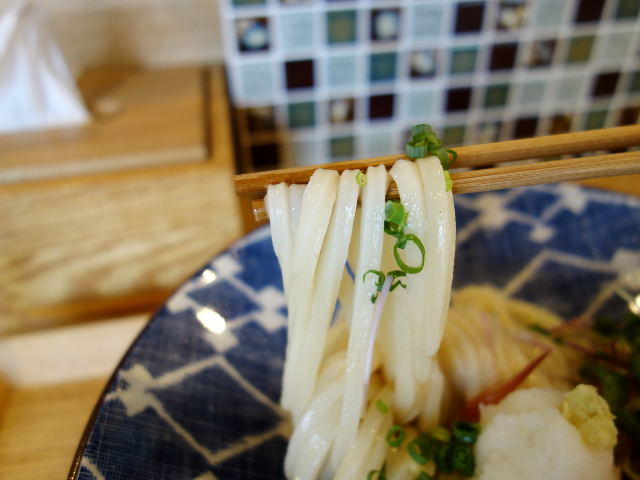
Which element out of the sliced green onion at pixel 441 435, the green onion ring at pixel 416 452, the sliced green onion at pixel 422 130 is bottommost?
the sliced green onion at pixel 441 435

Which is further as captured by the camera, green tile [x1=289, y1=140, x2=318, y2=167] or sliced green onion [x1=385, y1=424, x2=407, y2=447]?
green tile [x1=289, y1=140, x2=318, y2=167]

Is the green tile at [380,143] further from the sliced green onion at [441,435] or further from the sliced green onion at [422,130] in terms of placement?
the sliced green onion at [441,435]

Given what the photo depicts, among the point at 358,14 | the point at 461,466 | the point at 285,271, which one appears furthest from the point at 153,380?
the point at 358,14

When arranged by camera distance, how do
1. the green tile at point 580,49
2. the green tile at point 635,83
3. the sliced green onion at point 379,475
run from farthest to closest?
the green tile at point 635,83, the green tile at point 580,49, the sliced green onion at point 379,475

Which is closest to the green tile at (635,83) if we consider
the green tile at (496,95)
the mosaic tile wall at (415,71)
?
the mosaic tile wall at (415,71)

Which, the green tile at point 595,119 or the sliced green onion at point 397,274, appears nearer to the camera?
the sliced green onion at point 397,274

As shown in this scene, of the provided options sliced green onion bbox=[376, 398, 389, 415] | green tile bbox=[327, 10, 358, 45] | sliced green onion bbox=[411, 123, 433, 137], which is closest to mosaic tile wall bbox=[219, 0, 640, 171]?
green tile bbox=[327, 10, 358, 45]

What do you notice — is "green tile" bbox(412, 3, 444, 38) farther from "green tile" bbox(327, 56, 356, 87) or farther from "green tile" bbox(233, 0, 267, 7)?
"green tile" bbox(233, 0, 267, 7)
